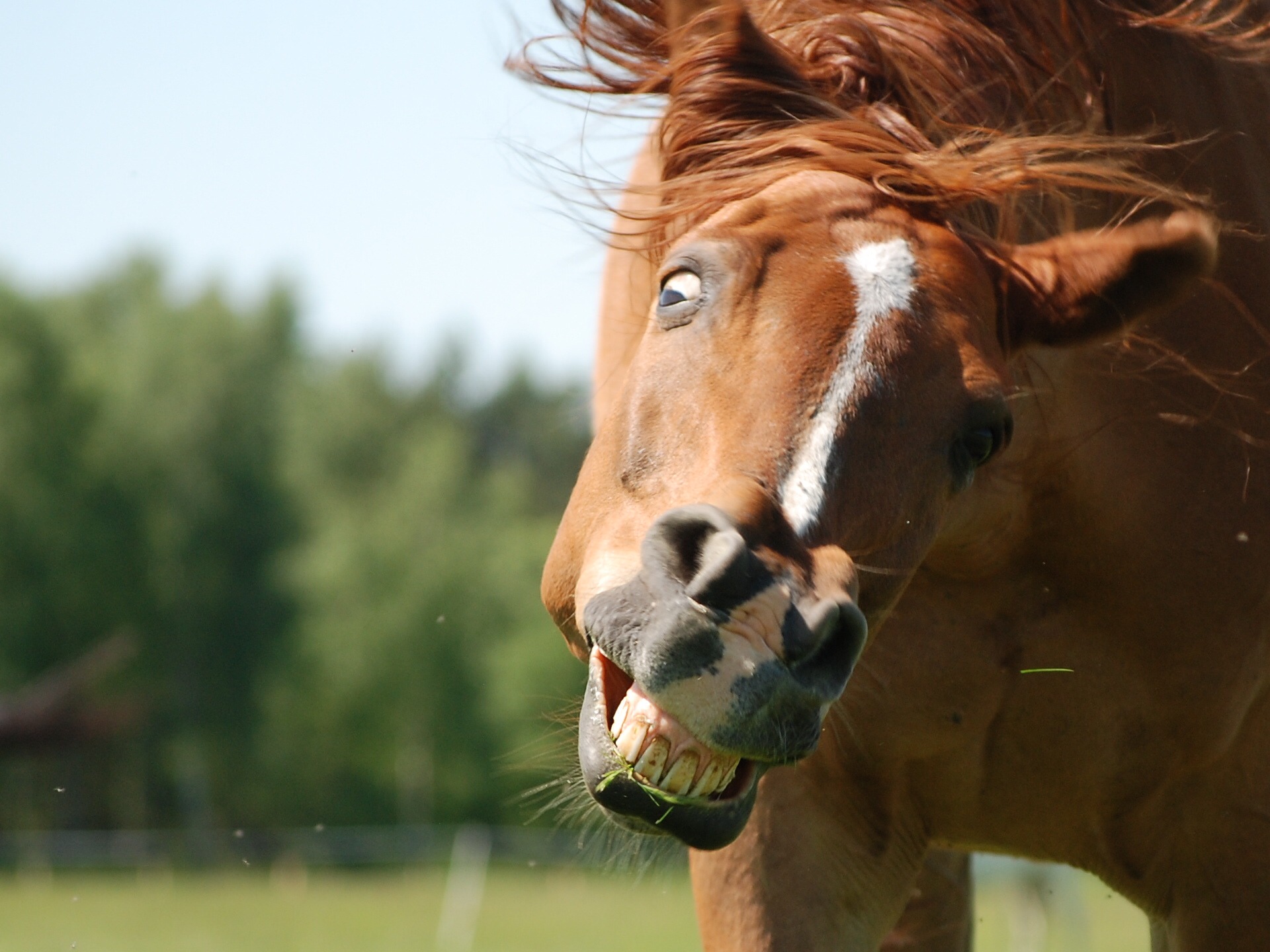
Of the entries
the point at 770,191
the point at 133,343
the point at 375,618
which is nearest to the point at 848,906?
the point at 770,191

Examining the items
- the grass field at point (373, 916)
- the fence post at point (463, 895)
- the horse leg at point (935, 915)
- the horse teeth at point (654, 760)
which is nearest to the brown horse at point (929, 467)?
the horse teeth at point (654, 760)

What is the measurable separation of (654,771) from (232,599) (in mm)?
39826

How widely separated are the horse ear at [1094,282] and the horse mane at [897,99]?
14cm

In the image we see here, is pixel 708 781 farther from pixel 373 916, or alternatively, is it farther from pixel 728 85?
pixel 373 916

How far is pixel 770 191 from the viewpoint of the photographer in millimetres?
2568

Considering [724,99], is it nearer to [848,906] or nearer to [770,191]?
[770,191]

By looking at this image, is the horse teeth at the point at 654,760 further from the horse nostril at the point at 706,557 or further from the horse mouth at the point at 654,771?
the horse nostril at the point at 706,557

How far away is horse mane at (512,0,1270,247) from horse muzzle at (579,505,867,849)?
2.63 feet

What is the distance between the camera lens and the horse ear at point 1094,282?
261cm

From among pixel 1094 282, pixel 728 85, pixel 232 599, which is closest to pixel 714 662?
pixel 1094 282

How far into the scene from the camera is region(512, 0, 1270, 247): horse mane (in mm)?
2652

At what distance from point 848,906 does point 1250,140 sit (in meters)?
1.95

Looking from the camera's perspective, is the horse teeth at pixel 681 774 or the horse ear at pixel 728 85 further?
the horse ear at pixel 728 85

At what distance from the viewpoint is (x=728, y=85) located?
273 centimetres
